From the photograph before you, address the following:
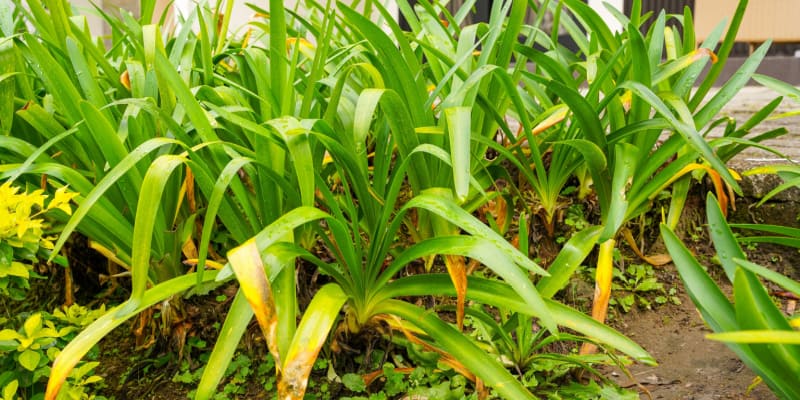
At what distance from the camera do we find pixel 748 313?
0.77 metres

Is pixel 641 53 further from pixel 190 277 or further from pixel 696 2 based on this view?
pixel 696 2

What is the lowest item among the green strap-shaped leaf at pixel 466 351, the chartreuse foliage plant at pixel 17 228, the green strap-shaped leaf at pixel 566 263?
the green strap-shaped leaf at pixel 466 351

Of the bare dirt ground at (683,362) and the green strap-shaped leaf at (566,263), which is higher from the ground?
the green strap-shaped leaf at (566,263)

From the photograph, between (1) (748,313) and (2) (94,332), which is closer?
(1) (748,313)

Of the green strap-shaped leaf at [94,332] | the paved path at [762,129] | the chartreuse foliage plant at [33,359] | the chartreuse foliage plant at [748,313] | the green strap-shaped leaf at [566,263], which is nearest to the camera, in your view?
the chartreuse foliage plant at [748,313]

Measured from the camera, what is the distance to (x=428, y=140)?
1332 mm

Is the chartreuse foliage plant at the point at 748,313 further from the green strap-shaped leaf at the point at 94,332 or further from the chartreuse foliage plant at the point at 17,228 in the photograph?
the chartreuse foliage plant at the point at 17,228

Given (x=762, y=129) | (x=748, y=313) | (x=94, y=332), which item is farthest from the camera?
(x=762, y=129)

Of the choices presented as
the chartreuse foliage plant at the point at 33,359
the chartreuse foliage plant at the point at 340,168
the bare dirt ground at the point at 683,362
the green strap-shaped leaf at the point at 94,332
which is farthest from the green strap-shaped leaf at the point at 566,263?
the chartreuse foliage plant at the point at 33,359

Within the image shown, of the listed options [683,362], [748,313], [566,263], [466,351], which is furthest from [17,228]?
[683,362]

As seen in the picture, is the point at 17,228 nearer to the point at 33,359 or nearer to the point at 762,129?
the point at 33,359

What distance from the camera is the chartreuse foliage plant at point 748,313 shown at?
0.75 metres

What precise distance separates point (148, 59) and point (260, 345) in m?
0.63

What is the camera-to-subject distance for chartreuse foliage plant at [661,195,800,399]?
0.75 m
